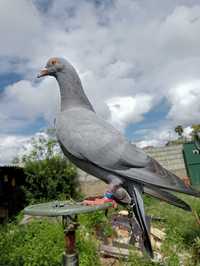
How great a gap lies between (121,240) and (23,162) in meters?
5.50

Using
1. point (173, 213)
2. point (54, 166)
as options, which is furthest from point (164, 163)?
point (173, 213)

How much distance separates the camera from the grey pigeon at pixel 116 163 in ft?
5.07

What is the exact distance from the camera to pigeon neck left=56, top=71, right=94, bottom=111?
177 cm

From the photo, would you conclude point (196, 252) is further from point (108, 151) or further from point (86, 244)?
point (108, 151)

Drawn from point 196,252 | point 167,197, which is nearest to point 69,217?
point 167,197

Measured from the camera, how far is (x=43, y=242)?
356 centimetres

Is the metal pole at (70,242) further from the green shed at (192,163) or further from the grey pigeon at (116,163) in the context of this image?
the green shed at (192,163)

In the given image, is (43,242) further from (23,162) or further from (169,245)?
(23,162)

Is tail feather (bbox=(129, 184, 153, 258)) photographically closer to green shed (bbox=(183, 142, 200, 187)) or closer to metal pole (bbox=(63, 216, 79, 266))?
metal pole (bbox=(63, 216, 79, 266))

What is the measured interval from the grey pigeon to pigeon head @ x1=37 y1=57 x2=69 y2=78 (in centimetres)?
30

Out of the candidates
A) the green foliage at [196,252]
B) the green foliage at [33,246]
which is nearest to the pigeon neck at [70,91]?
the green foliage at [33,246]

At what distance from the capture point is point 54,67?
1807 mm

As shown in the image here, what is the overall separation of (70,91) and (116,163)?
0.55 metres

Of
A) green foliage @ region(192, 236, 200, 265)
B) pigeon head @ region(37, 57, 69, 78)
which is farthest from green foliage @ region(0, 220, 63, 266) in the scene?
pigeon head @ region(37, 57, 69, 78)
